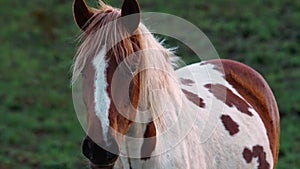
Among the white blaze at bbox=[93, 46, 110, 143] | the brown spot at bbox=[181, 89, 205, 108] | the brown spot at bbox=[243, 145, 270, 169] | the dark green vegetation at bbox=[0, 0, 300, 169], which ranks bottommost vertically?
the dark green vegetation at bbox=[0, 0, 300, 169]

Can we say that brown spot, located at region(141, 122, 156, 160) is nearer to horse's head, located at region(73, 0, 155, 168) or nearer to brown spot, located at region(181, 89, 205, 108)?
horse's head, located at region(73, 0, 155, 168)

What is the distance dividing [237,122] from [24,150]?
3.87 metres

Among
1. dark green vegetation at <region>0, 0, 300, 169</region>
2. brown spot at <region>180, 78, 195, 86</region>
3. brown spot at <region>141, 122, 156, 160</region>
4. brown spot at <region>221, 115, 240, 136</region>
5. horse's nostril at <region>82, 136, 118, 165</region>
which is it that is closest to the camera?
horse's nostril at <region>82, 136, 118, 165</region>

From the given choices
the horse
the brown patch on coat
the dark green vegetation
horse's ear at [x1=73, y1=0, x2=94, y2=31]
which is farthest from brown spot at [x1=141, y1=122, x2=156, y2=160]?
the dark green vegetation

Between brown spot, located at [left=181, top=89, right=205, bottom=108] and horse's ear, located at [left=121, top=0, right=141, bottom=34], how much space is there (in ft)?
2.84

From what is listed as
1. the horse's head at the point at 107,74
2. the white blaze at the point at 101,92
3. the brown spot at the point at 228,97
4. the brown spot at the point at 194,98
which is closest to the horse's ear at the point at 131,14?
the horse's head at the point at 107,74

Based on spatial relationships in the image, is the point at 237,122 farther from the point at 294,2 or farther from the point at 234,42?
the point at 294,2

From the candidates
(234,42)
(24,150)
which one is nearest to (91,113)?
(24,150)

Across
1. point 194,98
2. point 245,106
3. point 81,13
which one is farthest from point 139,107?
point 245,106

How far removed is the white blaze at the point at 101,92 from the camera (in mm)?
2912

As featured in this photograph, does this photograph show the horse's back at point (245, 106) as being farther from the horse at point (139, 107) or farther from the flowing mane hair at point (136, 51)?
the flowing mane hair at point (136, 51)

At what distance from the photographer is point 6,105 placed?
8.82m

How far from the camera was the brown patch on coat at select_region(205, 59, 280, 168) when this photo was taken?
181 inches

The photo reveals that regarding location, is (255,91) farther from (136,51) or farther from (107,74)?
(107,74)
